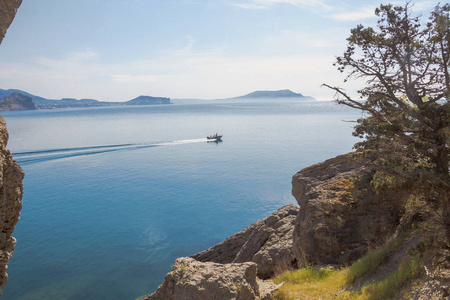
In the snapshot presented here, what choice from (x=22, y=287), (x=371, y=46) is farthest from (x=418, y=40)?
(x=22, y=287)

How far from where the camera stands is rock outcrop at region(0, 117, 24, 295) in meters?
7.03

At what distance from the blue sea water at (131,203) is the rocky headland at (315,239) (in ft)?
44.2

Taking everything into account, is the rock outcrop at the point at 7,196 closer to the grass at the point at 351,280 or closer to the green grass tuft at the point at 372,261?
the grass at the point at 351,280

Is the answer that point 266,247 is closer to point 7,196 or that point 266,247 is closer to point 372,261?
point 372,261

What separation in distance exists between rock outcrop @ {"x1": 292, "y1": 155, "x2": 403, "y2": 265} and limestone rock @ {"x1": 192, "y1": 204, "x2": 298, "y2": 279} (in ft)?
5.30

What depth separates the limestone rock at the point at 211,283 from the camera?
845 cm

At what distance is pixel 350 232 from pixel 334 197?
178cm

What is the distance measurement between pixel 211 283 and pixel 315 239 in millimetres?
6721

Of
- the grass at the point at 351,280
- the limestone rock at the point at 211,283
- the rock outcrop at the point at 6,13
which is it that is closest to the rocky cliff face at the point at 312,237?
the limestone rock at the point at 211,283

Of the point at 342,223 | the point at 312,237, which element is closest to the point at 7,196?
the point at 312,237

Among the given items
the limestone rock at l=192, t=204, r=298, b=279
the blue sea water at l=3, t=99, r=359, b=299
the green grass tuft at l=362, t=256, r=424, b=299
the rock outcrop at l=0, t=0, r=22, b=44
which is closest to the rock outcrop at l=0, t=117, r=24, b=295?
the rock outcrop at l=0, t=0, r=22, b=44

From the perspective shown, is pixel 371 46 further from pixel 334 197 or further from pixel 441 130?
pixel 334 197

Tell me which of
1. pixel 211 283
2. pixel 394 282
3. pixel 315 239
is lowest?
pixel 315 239

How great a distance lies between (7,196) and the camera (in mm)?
7219
